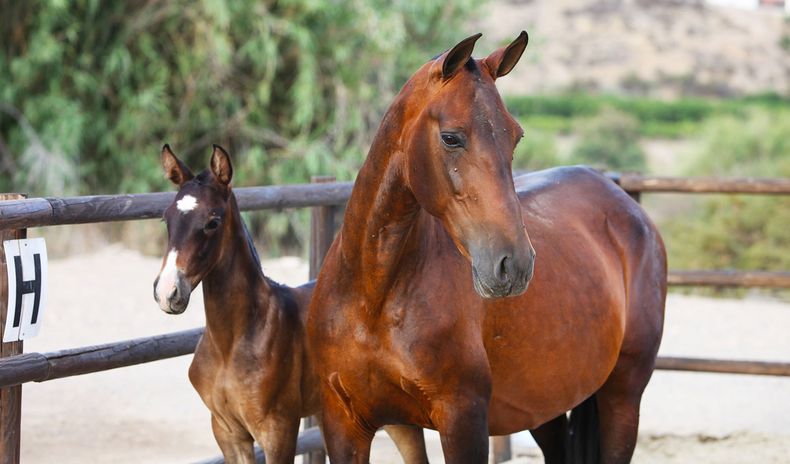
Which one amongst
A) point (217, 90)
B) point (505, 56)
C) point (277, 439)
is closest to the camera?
point (505, 56)

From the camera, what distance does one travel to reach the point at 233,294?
3520 millimetres

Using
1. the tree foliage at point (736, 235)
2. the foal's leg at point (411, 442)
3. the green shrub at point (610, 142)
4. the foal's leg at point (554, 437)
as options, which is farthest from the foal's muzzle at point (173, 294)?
the green shrub at point (610, 142)

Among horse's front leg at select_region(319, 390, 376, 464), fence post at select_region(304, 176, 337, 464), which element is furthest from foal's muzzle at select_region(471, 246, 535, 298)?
fence post at select_region(304, 176, 337, 464)

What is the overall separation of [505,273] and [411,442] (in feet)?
3.98

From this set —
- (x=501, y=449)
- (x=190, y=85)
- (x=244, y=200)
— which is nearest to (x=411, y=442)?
(x=244, y=200)

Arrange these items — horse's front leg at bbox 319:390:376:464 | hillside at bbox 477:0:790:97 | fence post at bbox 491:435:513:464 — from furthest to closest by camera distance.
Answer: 1. hillside at bbox 477:0:790:97
2. fence post at bbox 491:435:513:464
3. horse's front leg at bbox 319:390:376:464

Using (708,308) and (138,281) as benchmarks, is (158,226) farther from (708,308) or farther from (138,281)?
(708,308)

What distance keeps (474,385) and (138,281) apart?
289 inches

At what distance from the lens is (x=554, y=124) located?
1296 inches

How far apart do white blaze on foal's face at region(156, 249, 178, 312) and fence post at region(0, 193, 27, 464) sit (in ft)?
1.65

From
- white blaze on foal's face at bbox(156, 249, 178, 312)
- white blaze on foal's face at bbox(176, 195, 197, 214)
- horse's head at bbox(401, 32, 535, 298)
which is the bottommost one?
white blaze on foal's face at bbox(156, 249, 178, 312)

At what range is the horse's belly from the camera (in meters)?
2.95

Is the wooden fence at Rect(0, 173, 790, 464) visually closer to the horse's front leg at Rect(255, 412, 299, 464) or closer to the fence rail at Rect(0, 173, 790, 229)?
the fence rail at Rect(0, 173, 790, 229)

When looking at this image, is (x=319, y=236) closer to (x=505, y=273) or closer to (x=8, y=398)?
(x=8, y=398)
